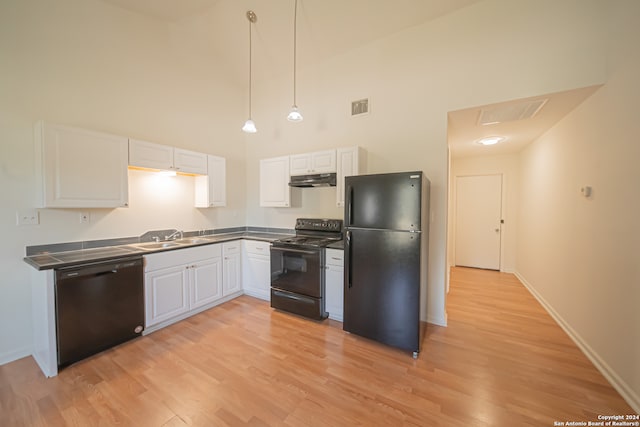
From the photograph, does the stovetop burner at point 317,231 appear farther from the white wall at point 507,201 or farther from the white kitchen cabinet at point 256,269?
the white wall at point 507,201

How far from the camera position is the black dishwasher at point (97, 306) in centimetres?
204

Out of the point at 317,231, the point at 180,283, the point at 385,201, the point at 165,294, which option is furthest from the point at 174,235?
the point at 385,201

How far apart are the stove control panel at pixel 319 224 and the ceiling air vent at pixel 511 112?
7.26ft

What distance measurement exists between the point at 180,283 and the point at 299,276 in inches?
56.3

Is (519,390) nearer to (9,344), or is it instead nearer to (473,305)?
(473,305)

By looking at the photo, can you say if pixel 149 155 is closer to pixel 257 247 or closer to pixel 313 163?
pixel 257 247

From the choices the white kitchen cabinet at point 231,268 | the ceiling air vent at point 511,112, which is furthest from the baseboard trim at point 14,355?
the ceiling air vent at point 511,112

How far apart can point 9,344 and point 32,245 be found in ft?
2.94

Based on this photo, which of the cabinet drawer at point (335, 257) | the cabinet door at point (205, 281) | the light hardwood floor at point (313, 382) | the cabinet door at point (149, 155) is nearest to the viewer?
the light hardwood floor at point (313, 382)

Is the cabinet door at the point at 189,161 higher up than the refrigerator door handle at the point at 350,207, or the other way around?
the cabinet door at the point at 189,161

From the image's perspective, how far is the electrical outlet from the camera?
7.26 ft

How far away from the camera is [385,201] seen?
2367mm

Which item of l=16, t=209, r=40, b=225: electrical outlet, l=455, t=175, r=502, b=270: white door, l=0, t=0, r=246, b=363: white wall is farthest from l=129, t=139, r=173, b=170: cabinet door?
l=455, t=175, r=502, b=270: white door

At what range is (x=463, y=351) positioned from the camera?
7.75ft
